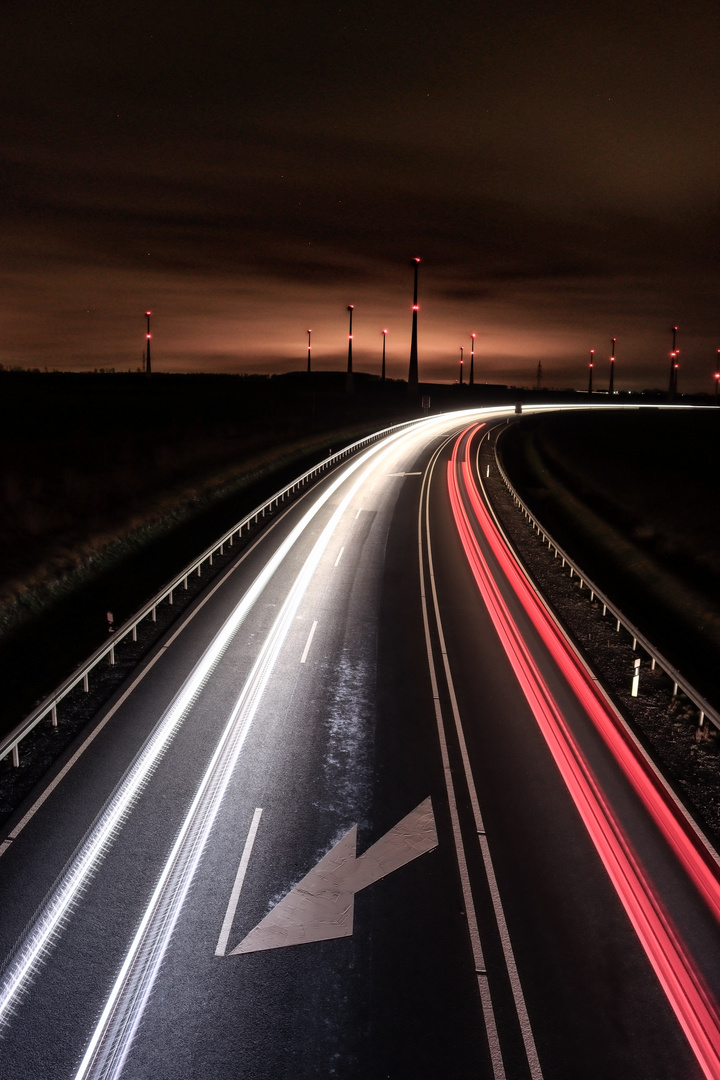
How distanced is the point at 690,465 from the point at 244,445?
102 ft

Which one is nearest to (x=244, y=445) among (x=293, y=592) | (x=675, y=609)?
(x=293, y=592)

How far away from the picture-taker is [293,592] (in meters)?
22.5

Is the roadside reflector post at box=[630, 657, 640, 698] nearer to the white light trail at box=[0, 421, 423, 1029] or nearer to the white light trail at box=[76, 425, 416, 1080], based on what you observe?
the white light trail at box=[76, 425, 416, 1080]

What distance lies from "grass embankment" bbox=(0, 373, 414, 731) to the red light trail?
36.8ft

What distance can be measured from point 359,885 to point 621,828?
4409 millimetres

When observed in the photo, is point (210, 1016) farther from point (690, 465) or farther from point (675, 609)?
point (690, 465)

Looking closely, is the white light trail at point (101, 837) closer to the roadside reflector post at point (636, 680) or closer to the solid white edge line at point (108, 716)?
the solid white edge line at point (108, 716)

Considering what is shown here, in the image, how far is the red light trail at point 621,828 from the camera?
793cm

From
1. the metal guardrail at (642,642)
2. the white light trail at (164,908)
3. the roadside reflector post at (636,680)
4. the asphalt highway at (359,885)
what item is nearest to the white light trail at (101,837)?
the asphalt highway at (359,885)

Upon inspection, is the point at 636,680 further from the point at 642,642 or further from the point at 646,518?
the point at 646,518

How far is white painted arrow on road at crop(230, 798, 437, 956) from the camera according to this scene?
347 inches

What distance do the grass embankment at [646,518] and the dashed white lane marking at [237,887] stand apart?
11.3 meters

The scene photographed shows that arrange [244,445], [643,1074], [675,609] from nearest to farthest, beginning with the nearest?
[643,1074] < [675,609] < [244,445]

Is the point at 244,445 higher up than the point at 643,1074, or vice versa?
the point at 244,445
